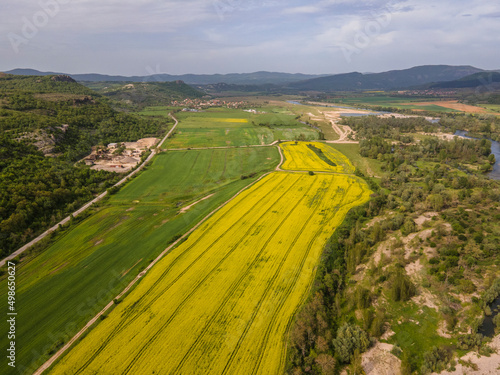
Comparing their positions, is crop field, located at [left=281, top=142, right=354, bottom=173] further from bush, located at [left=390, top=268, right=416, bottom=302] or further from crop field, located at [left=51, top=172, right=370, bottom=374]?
bush, located at [left=390, top=268, right=416, bottom=302]

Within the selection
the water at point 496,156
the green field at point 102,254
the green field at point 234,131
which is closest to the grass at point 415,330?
the green field at point 102,254

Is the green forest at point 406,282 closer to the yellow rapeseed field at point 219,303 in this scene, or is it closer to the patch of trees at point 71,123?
the yellow rapeseed field at point 219,303

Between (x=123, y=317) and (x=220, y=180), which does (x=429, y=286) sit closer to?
(x=123, y=317)

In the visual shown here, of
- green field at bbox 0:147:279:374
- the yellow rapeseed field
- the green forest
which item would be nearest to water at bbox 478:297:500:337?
the green forest

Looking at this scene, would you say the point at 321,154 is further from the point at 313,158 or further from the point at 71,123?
the point at 71,123

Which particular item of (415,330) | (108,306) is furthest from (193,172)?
(415,330)

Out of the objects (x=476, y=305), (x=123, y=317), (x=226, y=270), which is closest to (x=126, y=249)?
(x=123, y=317)
